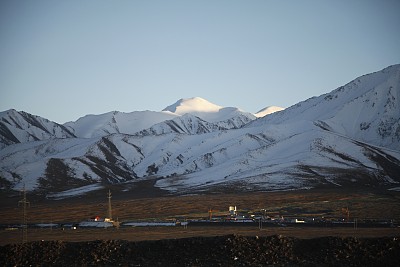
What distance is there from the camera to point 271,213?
109 meters

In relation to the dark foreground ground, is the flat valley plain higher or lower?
higher

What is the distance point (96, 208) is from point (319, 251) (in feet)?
375

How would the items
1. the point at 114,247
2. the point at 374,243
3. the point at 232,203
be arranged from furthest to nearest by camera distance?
the point at 232,203 < the point at 114,247 < the point at 374,243

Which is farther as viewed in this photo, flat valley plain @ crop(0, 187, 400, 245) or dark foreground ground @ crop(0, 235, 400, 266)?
flat valley plain @ crop(0, 187, 400, 245)

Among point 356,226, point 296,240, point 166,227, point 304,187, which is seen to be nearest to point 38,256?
point 296,240

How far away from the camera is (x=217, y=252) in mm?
48469

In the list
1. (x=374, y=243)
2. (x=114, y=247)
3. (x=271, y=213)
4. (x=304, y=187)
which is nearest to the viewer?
(x=374, y=243)

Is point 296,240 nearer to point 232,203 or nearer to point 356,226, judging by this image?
point 356,226

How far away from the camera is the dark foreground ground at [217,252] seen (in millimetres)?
45562

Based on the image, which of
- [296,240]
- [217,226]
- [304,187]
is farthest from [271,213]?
[304,187]

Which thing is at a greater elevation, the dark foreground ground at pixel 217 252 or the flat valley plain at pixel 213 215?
the flat valley plain at pixel 213 215

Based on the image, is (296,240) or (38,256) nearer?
(296,240)

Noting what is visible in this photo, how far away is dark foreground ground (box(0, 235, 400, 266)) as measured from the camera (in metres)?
45.6

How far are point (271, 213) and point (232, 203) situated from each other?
124 feet
